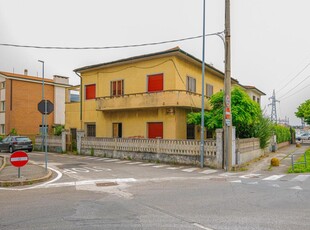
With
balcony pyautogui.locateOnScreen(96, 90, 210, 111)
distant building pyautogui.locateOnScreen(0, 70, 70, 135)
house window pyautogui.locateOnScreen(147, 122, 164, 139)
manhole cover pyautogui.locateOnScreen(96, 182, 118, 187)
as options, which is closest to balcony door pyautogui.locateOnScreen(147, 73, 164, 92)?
balcony pyautogui.locateOnScreen(96, 90, 210, 111)

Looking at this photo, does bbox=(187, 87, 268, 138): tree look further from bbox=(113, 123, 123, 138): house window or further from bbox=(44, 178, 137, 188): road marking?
bbox=(44, 178, 137, 188): road marking

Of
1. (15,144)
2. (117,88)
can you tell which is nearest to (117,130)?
(117,88)

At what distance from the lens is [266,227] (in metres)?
5.06

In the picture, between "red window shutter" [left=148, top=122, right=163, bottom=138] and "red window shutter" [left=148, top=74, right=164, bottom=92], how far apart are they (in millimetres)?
2626

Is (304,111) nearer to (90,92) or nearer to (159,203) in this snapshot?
(90,92)

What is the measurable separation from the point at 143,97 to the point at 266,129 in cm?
965

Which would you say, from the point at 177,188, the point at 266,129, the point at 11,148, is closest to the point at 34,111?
the point at 11,148

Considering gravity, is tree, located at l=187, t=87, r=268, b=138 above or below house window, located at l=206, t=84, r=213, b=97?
below

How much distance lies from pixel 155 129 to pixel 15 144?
12.6m

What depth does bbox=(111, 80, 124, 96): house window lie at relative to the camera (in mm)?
22438

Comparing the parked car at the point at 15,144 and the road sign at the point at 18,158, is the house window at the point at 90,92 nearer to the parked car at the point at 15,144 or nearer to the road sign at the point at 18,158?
the parked car at the point at 15,144

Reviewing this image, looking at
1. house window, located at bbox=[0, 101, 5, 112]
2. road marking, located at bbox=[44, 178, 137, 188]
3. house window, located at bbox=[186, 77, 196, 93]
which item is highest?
house window, located at bbox=[186, 77, 196, 93]

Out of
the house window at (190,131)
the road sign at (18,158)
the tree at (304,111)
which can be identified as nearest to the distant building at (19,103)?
the house window at (190,131)

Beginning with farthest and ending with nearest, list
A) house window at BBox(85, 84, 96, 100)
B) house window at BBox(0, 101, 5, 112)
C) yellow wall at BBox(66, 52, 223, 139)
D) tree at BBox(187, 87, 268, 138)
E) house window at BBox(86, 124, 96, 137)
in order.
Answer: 1. house window at BBox(0, 101, 5, 112)
2. house window at BBox(85, 84, 96, 100)
3. house window at BBox(86, 124, 96, 137)
4. yellow wall at BBox(66, 52, 223, 139)
5. tree at BBox(187, 87, 268, 138)
